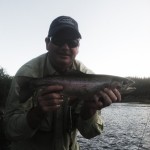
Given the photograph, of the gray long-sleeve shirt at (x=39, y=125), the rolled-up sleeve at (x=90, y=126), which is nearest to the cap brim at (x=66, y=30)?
the gray long-sleeve shirt at (x=39, y=125)

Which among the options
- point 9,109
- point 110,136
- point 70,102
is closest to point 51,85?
point 70,102

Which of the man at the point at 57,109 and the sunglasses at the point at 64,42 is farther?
the sunglasses at the point at 64,42

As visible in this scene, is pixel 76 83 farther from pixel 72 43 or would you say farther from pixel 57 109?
pixel 72 43

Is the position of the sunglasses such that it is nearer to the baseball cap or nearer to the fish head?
the baseball cap

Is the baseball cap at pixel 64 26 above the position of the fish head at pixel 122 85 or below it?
A: above

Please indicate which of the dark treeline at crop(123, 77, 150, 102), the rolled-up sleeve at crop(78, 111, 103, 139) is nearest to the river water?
the rolled-up sleeve at crop(78, 111, 103, 139)

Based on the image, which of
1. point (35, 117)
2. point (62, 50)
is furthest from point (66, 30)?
point (35, 117)

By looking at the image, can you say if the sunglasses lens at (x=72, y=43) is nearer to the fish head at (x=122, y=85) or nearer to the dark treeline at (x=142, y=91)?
the fish head at (x=122, y=85)
